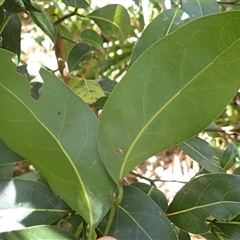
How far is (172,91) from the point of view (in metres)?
0.41

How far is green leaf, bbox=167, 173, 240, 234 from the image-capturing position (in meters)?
0.54

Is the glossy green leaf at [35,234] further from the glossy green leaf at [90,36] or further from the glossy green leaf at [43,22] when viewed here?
the glossy green leaf at [90,36]

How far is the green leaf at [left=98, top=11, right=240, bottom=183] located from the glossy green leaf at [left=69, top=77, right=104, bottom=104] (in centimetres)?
27

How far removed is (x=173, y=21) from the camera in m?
0.65

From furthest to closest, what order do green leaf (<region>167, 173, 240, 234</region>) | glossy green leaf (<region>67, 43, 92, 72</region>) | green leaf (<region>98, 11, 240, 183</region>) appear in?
glossy green leaf (<region>67, 43, 92, 72</region>), green leaf (<region>167, 173, 240, 234</region>), green leaf (<region>98, 11, 240, 183</region>)

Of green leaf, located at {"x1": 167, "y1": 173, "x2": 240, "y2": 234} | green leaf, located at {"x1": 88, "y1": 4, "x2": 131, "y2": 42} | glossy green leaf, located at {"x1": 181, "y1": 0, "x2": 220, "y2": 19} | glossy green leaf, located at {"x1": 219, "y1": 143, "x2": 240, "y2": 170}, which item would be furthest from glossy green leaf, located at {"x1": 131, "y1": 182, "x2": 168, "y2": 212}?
green leaf, located at {"x1": 88, "y1": 4, "x2": 131, "y2": 42}

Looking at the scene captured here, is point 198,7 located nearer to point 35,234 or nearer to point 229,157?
point 229,157

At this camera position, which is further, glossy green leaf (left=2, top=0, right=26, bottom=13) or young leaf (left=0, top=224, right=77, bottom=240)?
glossy green leaf (left=2, top=0, right=26, bottom=13)

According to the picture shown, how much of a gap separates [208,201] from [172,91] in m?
0.21

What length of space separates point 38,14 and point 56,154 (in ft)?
1.21

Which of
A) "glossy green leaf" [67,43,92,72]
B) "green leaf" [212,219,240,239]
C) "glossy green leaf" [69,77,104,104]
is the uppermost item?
"glossy green leaf" [67,43,92,72]

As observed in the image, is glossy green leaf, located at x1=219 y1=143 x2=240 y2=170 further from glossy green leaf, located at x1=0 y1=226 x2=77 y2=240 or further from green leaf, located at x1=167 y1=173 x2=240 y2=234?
glossy green leaf, located at x1=0 y1=226 x2=77 y2=240

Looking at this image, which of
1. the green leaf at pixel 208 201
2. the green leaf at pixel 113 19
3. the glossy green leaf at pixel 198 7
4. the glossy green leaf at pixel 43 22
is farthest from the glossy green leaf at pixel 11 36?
the green leaf at pixel 208 201

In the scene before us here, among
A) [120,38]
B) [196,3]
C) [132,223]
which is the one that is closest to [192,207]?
[132,223]
